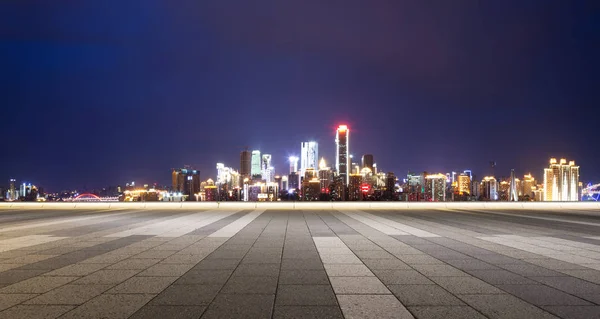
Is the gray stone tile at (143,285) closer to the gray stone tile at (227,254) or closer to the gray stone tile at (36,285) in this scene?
the gray stone tile at (36,285)

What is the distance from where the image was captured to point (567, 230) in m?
19.5

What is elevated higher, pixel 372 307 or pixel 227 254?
pixel 372 307

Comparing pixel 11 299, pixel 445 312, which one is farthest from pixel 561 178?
pixel 11 299

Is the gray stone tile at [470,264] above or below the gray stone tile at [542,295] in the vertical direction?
below

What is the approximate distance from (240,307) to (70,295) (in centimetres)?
335

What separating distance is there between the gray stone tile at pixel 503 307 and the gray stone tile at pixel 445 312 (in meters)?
0.19

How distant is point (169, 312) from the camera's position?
6660 millimetres

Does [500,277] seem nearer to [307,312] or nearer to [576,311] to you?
[576,311]

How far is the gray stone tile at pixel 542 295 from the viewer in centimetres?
726

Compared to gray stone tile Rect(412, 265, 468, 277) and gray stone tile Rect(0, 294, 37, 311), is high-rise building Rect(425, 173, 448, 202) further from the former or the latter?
gray stone tile Rect(0, 294, 37, 311)

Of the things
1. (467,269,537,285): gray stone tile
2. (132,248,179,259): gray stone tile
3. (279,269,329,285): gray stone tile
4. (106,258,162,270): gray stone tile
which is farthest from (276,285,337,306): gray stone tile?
(132,248,179,259): gray stone tile

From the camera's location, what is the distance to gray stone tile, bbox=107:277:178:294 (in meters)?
8.06

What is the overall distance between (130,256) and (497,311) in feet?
31.9

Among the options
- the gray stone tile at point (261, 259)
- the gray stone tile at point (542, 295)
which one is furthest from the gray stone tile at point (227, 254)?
the gray stone tile at point (542, 295)
